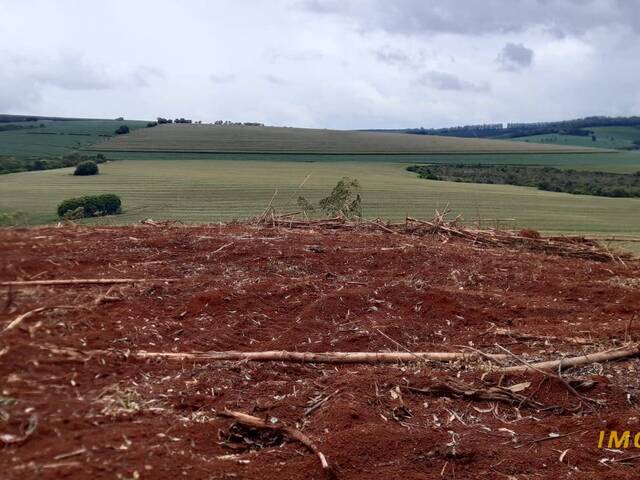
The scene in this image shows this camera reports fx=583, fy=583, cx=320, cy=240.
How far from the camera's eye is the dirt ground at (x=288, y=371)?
296 cm

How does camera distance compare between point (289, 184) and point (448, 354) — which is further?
point (289, 184)

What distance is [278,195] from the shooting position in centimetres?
2967

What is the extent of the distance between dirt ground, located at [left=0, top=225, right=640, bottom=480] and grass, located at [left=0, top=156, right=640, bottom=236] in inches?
364

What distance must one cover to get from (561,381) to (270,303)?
2.67 meters

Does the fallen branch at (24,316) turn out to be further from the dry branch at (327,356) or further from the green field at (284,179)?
the green field at (284,179)

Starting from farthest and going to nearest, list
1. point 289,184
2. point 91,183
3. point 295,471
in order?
1. point 289,184
2. point 91,183
3. point 295,471

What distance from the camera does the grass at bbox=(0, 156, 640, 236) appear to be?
2114cm

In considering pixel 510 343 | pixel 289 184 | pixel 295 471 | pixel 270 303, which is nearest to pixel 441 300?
pixel 510 343

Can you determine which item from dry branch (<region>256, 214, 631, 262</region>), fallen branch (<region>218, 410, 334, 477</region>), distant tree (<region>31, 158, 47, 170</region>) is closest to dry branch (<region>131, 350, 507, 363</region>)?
fallen branch (<region>218, 410, 334, 477</region>)

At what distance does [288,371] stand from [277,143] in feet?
209

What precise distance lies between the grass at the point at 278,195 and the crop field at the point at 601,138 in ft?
181

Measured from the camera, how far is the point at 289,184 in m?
36.9

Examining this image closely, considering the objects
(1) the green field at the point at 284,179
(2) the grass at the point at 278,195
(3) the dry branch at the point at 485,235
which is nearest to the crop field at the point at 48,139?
(1) the green field at the point at 284,179

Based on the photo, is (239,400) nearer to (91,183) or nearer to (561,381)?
(561,381)
